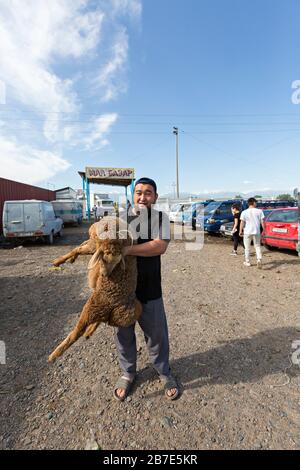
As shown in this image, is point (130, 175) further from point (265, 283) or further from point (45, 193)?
point (265, 283)

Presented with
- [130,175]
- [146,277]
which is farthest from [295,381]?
[130,175]

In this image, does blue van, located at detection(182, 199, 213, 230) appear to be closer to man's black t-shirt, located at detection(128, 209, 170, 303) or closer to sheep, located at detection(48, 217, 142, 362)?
man's black t-shirt, located at detection(128, 209, 170, 303)

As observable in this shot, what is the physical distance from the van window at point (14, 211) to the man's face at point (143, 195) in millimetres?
8971

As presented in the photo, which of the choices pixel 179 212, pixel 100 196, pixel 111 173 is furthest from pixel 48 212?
pixel 100 196

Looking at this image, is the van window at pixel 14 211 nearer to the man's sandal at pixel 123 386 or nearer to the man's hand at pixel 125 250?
the man's sandal at pixel 123 386

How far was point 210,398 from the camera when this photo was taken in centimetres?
209

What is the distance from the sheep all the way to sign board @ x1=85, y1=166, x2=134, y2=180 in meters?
19.8

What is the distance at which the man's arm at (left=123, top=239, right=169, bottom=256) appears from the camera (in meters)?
1.65

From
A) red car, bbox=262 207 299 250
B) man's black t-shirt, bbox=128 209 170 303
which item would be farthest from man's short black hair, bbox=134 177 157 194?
red car, bbox=262 207 299 250

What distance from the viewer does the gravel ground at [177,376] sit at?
177cm

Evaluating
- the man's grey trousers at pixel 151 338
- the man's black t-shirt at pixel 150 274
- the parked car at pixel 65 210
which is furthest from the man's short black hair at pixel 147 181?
the parked car at pixel 65 210

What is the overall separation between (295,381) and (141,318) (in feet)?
5.48

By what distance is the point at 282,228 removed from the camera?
23.1ft

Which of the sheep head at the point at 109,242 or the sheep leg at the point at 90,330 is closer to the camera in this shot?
the sheep head at the point at 109,242
